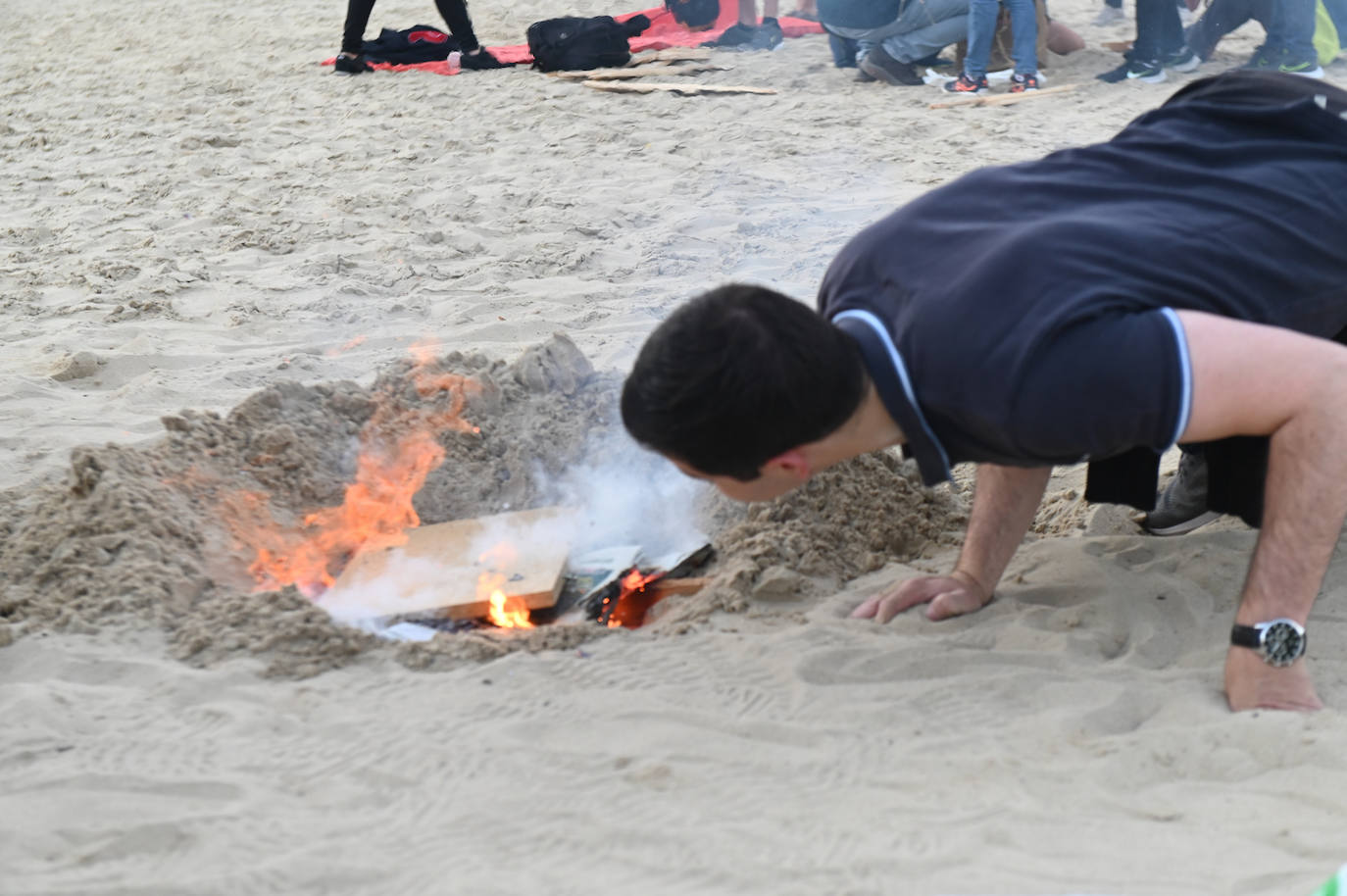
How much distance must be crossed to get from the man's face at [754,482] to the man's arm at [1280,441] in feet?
2.21

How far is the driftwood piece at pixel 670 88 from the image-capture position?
7.87 m

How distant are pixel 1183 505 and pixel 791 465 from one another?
5.04ft

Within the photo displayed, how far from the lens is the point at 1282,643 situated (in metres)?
2.08

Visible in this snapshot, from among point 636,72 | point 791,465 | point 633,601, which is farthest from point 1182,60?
point 791,465

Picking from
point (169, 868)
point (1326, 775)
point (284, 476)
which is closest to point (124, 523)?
point (284, 476)

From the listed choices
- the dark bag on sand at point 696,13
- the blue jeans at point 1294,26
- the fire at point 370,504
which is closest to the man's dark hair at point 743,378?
the fire at point 370,504

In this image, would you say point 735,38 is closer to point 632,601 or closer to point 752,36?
point 752,36

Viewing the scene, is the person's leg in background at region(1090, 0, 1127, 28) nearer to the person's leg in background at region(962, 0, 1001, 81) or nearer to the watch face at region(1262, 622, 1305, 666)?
the person's leg in background at region(962, 0, 1001, 81)

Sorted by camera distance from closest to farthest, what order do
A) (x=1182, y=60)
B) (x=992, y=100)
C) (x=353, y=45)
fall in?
1. (x=992, y=100)
2. (x=1182, y=60)
3. (x=353, y=45)

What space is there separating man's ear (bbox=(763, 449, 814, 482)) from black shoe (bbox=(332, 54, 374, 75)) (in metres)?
8.01

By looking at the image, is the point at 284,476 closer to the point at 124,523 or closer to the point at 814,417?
the point at 124,523

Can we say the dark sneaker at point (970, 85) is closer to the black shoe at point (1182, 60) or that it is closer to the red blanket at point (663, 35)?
the black shoe at point (1182, 60)

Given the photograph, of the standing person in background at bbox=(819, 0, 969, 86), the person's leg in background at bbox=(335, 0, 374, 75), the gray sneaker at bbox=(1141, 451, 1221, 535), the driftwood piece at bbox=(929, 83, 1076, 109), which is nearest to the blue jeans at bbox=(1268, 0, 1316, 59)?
the driftwood piece at bbox=(929, 83, 1076, 109)

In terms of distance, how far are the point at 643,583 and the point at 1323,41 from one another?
661 cm
